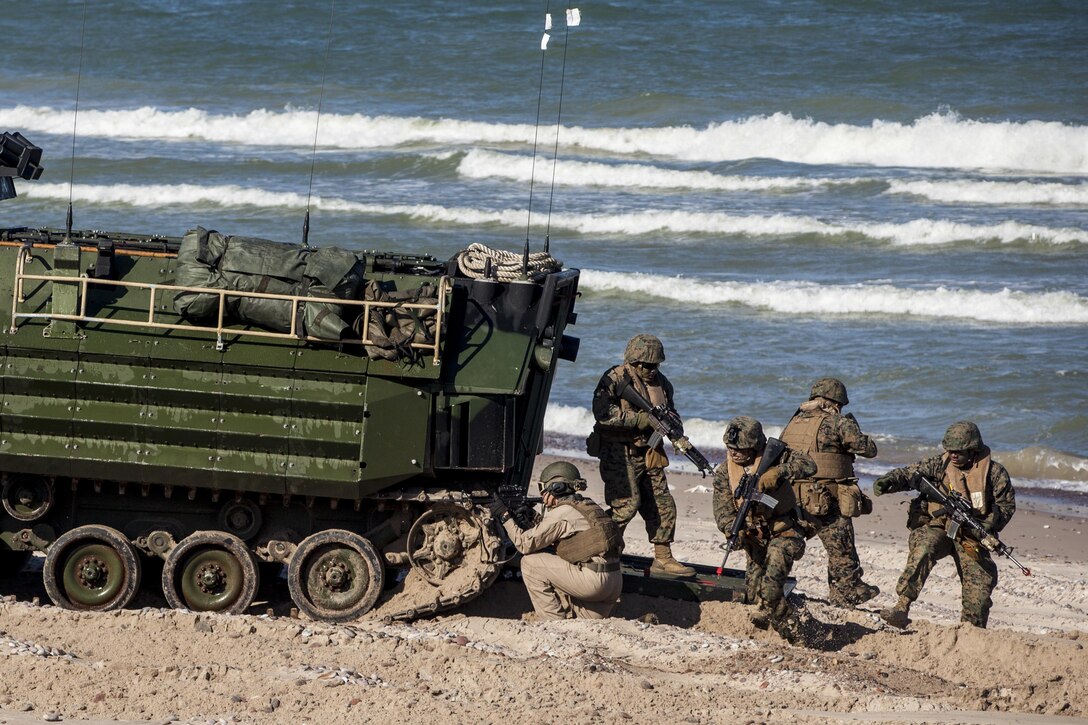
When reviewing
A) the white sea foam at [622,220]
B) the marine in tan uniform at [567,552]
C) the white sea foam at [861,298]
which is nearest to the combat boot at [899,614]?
the marine in tan uniform at [567,552]

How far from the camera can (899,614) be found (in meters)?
11.0

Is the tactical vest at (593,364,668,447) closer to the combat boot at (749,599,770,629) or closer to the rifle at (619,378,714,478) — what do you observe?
the rifle at (619,378,714,478)

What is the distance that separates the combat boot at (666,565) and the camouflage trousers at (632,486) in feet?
0.24

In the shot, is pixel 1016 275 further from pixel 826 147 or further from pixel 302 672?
pixel 302 672

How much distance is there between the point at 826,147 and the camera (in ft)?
119

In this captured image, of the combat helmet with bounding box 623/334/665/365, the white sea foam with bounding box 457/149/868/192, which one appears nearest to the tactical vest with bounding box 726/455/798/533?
the combat helmet with bounding box 623/334/665/365

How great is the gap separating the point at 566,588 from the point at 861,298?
14.6 m

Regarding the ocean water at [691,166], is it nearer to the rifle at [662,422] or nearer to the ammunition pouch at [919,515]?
the ammunition pouch at [919,515]

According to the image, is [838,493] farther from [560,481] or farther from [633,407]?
[560,481]

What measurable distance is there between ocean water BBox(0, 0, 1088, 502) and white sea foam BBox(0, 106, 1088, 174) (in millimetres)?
66

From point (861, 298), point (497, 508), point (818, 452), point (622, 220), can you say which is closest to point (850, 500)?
point (818, 452)

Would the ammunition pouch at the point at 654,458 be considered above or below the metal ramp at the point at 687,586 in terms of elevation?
above

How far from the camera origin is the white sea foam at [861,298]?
23547 millimetres

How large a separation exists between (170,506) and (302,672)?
2114 mm
